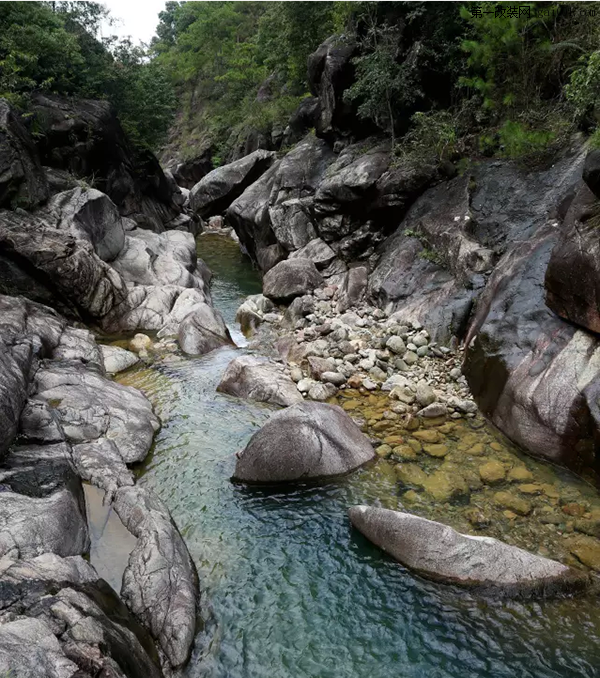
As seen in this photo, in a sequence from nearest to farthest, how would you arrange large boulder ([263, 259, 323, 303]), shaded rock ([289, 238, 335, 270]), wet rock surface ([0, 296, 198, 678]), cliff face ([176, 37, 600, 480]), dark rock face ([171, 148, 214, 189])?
wet rock surface ([0, 296, 198, 678])
cliff face ([176, 37, 600, 480])
large boulder ([263, 259, 323, 303])
shaded rock ([289, 238, 335, 270])
dark rock face ([171, 148, 214, 189])

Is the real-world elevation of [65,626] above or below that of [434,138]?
below

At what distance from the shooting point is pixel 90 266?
1692 cm

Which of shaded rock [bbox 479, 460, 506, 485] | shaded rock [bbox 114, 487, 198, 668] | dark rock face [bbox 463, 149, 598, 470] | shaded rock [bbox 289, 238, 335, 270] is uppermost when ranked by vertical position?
shaded rock [bbox 289, 238, 335, 270]

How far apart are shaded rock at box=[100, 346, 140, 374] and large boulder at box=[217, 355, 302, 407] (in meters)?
3.48

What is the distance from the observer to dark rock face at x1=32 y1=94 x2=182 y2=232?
22.5 meters

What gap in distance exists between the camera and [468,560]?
6770 millimetres

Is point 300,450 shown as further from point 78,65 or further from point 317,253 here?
point 78,65

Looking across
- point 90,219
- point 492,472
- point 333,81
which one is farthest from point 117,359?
point 333,81

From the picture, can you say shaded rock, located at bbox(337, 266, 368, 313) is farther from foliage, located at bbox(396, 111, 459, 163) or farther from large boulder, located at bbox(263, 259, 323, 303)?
foliage, located at bbox(396, 111, 459, 163)

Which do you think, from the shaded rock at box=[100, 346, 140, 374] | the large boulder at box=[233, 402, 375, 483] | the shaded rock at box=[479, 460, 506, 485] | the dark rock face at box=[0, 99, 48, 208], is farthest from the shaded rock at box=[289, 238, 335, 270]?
the shaded rock at box=[479, 460, 506, 485]

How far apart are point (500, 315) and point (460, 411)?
2477mm

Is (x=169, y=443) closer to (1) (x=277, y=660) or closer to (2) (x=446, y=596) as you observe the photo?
(1) (x=277, y=660)

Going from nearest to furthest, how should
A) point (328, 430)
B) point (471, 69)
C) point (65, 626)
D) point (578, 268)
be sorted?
point (65, 626) < point (578, 268) < point (328, 430) < point (471, 69)

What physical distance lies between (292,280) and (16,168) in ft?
35.5
